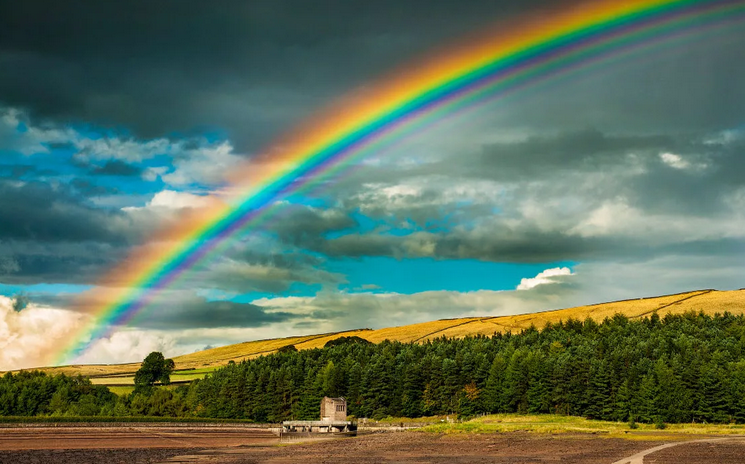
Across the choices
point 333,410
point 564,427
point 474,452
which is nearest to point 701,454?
point 474,452

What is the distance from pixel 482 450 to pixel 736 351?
128698 millimetres

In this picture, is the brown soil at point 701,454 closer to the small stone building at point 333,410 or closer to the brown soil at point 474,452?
the brown soil at point 474,452

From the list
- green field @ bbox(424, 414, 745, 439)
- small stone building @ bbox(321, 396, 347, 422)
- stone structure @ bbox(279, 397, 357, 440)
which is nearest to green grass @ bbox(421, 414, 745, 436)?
green field @ bbox(424, 414, 745, 439)

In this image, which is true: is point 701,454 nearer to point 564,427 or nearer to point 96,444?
point 564,427

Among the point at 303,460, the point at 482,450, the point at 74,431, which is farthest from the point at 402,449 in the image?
the point at 74,431

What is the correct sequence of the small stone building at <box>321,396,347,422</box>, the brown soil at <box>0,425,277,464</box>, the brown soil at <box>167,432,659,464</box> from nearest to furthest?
the brown soil at <box>167,432,659,464</box> → the brown soil at <box>0,425,277,464</box> → the small stone building at <box>321,396,347,422</box>

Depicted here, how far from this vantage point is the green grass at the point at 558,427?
125625 mm

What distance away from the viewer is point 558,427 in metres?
132

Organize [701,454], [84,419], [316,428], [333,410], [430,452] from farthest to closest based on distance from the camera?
[333,410]
[84,419]
[316,428]
[430,452]
[701,454]

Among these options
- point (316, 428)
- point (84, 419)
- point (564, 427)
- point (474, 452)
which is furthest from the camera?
point (84, 419)

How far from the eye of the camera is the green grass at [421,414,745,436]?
12562cm

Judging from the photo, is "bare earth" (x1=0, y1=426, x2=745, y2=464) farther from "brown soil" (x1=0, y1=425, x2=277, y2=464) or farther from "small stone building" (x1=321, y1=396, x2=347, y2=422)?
"small stone building" (x1=321, y1=396, x2=347, y2=422)

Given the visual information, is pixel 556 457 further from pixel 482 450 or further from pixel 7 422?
pixel 7 422

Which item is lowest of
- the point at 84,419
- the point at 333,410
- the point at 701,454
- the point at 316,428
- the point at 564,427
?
the point at 316,428
